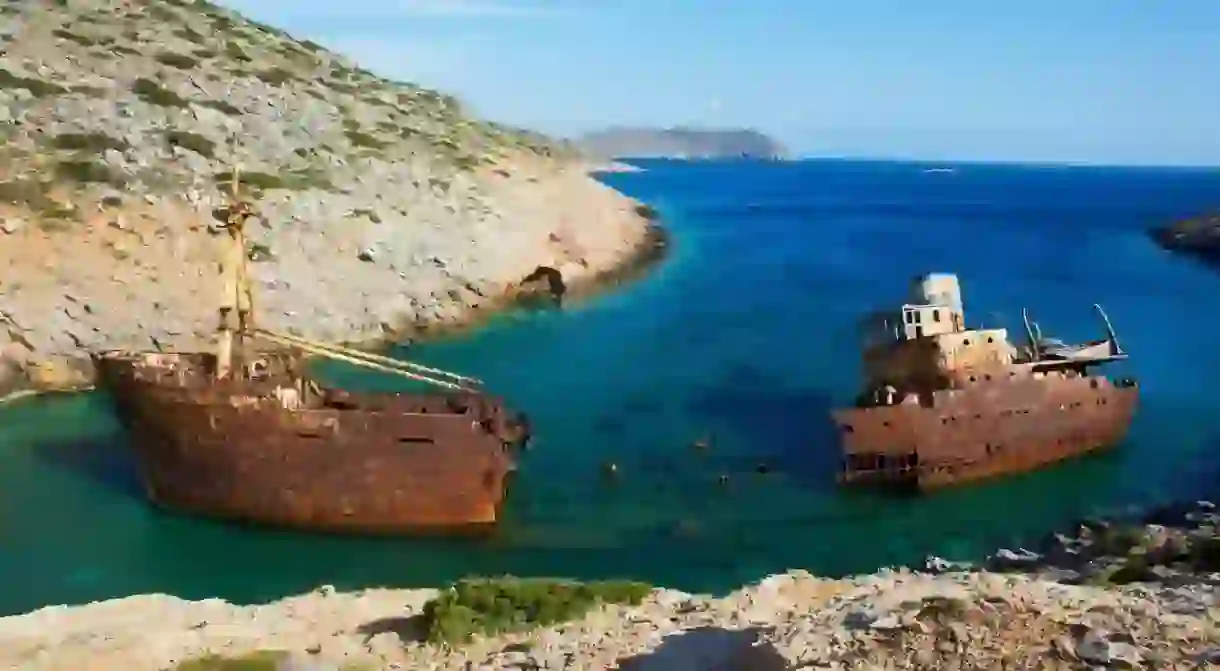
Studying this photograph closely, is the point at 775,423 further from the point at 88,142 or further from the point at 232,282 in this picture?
the point at 88,142

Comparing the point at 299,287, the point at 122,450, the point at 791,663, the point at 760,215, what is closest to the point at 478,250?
the point at 299,287

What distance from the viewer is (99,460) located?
29703 millimetres

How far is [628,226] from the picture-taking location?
3014 inches

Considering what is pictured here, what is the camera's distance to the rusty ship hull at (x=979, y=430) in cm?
2745

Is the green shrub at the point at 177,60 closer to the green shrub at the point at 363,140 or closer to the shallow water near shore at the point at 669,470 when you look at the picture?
the green shrub at the point at 363,140

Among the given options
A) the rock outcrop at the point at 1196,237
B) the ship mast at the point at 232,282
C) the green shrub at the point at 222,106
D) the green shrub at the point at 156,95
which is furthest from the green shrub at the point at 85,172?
the rock outcrop at the point at 1196,237

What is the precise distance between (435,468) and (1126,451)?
62.6 ft

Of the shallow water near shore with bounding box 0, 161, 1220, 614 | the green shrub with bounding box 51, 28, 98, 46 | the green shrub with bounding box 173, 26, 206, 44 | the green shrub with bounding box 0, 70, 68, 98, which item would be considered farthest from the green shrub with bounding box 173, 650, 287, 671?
the green shrub with bounding box 173, 26, 206, 44

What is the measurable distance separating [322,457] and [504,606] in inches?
438

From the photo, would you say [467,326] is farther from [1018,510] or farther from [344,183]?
[1018,510]

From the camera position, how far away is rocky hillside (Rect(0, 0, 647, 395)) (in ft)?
134

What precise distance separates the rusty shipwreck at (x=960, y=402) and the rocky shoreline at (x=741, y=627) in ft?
22.5

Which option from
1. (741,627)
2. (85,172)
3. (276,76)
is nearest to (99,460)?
(85,172)

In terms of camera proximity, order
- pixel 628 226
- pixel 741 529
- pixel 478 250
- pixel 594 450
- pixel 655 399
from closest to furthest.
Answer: pixel 741 529, pixel 594 450, pixel 655 399, pixel 478 250, pixel 628 226
